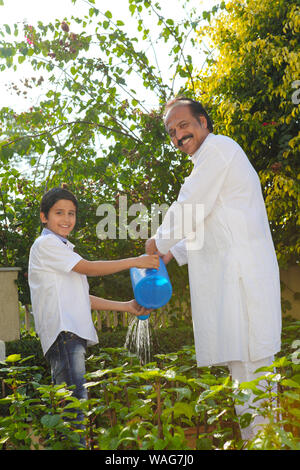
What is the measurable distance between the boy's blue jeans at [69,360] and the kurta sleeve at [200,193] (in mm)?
653

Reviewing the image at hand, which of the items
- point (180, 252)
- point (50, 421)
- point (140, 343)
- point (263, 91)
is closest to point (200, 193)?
point (180, 252)

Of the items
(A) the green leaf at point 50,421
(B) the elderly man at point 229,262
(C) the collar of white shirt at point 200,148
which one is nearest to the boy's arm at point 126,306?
(B) the elderly man at point 229,262

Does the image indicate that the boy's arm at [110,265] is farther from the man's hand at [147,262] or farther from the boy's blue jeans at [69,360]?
the boy's blue jeans at [69,360]

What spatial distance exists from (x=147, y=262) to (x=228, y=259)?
1.43 ft

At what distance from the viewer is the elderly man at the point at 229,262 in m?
2.13

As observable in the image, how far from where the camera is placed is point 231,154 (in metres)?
2.29

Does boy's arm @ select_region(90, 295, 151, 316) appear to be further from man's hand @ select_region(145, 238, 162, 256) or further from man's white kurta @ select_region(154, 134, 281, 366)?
man's white kurta @ select_region(154, 134, 281, 366)

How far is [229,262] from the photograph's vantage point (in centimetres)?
216

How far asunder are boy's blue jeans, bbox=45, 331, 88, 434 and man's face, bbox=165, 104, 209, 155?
1.00 m

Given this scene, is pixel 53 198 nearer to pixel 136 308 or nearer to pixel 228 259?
pixel 136 308

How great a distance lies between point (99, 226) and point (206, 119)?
10.4 ft

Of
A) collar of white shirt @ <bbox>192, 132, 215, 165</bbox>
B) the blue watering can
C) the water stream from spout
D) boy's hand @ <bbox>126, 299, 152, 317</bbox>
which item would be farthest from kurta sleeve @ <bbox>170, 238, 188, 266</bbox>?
the water stream from spout

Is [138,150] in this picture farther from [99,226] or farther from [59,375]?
[59,375]

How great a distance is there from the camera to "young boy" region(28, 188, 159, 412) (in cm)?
231
